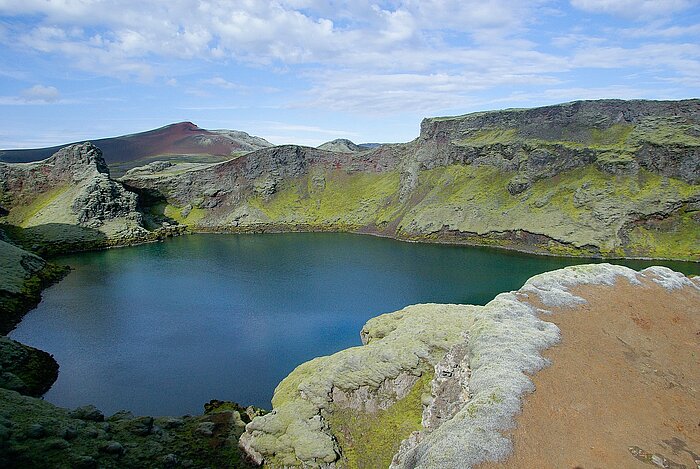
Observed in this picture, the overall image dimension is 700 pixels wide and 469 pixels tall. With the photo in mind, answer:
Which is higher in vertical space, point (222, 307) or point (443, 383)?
point (443, 383)

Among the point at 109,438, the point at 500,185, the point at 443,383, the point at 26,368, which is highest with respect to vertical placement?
the point at 500,185

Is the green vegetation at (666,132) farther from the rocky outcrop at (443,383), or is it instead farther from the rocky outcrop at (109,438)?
the rocky outcrop at (109,438)

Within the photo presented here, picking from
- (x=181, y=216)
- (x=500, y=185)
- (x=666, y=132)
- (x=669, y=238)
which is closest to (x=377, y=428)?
(x=669, y=238)

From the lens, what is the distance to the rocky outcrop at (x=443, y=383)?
2150 cm

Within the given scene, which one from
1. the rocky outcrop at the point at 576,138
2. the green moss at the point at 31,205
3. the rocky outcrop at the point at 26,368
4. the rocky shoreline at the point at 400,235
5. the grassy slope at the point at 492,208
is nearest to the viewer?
the rocky shoreline at the point at 400,235

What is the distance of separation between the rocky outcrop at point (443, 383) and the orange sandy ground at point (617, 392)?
1.05 m

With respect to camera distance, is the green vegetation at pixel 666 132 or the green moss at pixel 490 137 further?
the green moss at pixel 490 137

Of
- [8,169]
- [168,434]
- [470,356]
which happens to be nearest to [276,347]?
[168,434]

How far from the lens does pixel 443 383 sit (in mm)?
30562

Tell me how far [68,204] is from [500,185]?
141278 millimetres

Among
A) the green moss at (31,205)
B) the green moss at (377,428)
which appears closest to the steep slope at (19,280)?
the green moss at (377,428)

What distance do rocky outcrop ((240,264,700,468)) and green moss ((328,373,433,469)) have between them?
9.3 inches

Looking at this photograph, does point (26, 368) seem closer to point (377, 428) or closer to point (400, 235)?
point (377, 428)

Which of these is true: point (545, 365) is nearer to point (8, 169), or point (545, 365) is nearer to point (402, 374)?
point (402, 374)
